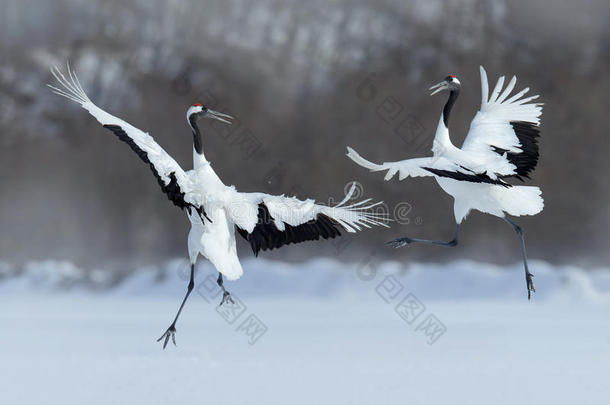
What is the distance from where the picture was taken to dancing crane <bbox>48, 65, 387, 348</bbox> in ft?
24.5

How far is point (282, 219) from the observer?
305 inches

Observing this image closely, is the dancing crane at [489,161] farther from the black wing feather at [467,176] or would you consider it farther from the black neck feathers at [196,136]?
the black neck feathers at [196,136]

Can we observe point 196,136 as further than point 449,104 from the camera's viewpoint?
No

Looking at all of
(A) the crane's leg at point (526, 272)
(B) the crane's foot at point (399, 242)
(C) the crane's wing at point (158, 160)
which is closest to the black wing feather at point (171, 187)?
(C) the crane's wing at point (158, 160)

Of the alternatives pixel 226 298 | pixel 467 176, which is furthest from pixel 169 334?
pixel 467 176

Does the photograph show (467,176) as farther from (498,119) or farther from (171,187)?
(171,187)

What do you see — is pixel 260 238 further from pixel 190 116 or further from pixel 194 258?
pixel 190 116

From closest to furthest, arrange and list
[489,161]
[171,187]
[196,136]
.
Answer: [171,187]
[196,136]
[489,161]

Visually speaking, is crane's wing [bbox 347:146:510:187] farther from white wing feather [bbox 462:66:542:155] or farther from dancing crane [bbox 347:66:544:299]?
white wing feather [bbox 462:66:542:155]

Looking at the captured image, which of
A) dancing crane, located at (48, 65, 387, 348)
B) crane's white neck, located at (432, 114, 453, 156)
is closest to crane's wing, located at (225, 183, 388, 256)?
dancing crane, located at (48, 65, 387, 348)

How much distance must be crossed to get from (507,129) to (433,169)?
1754 millimetres

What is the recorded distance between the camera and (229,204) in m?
7.68

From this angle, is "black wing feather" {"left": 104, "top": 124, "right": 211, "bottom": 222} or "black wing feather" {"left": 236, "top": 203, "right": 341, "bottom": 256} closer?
"black wing feather" {"left": 104, "top": 124, "right": 211, "bottom": 222}

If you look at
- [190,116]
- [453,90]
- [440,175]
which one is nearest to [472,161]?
[440,175]
